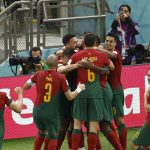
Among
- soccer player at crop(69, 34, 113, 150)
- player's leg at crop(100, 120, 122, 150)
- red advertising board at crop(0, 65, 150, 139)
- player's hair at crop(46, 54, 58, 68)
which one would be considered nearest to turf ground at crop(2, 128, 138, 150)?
red advertising board at crop(0, 65, 150, 139)

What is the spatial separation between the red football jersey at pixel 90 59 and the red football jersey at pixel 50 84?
378 millimetres

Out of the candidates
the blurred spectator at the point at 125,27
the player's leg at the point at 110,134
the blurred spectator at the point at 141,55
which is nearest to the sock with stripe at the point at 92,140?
the player's leg at the point at 110,134

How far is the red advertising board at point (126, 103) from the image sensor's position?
39.8 ft

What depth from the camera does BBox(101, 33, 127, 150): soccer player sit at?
10977 mm

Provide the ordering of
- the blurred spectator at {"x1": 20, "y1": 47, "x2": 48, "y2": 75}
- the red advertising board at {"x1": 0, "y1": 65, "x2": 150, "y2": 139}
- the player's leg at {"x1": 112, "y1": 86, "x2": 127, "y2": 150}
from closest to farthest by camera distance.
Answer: the player's leg at {"x1": 112, "y1": 86, "x2": 127, "y2": 150} < the red advertising board at {"x1": 0, "y1": 65, "x2": 150, "y2": 139} < the blurred spectator at {"x1": 20, "y1": 47, "x2": 48, "y2": 75}

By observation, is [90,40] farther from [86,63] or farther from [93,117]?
[93,117]

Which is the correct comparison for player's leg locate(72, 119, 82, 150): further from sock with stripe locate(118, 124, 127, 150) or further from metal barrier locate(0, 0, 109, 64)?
metal barrier locate(0, 0, 109, 64)

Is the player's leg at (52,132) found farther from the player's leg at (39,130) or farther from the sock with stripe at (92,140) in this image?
the sock with stripe at (92,140)

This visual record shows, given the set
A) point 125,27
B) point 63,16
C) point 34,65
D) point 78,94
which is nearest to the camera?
point 78,94

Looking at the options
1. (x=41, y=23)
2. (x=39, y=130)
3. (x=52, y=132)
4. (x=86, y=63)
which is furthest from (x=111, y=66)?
(x=41, y=23)

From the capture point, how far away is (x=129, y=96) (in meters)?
12.7

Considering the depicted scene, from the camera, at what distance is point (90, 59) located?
10469 millimetres

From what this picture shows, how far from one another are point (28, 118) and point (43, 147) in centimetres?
94

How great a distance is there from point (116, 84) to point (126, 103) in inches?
64.3
